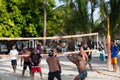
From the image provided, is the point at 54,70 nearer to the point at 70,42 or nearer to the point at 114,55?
the point at 114,55

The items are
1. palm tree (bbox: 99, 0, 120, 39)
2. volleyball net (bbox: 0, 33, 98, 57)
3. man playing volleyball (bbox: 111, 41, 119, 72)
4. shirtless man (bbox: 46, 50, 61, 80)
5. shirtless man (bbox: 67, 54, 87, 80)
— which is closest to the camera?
shirtless man (bbox: 67, 54, 87, 80)

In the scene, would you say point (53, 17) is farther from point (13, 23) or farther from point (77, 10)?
point (77, 10)

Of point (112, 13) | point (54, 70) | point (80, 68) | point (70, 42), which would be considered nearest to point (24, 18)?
point (70, 42)

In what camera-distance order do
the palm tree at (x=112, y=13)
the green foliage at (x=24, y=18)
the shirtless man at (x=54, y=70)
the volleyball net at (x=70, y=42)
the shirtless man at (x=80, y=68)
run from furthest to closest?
1. the green foliage at (x=24, y=18)
2. the palm tree at (x=112, y=13)
3. the volleyball net at (x=70, y=42)
4. the shirtless man at (x=54, y=70)
5. the shirtless man at (x=80, y=68)

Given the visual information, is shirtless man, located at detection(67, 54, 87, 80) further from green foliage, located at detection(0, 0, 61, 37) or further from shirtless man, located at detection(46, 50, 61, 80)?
green foliage, located at detection(0, 0, 61, 37)

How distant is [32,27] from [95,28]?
1340cm

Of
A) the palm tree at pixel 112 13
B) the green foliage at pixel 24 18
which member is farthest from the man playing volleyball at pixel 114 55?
the green foliage at pixel 24 18

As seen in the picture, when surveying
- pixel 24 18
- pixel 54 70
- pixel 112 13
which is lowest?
pixel 54 70

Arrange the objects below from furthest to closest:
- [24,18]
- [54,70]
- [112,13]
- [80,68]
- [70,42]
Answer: [24,18], [70,42], [112,13], [54,70], [80,68]

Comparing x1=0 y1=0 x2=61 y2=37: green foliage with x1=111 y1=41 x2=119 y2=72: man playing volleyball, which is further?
x1=0 y1=0 x2=61 y2=37: green foliage

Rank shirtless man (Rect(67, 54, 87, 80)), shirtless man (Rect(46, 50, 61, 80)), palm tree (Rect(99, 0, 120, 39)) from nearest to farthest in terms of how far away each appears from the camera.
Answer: shirtless man (Rect(67, 54, 87, 80)), shirtless man (Rect(46, 50, 61, 80)), palm tree (Rect(99, 0, 120, 39))

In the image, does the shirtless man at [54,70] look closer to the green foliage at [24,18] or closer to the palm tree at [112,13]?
the palm tree at [112,13]

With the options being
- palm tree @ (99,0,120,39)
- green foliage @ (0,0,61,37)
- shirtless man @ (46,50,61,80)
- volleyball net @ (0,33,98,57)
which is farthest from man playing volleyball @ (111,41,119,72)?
green foliage @ (0,0,61,37)

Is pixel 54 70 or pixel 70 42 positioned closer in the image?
pixel 54 70
